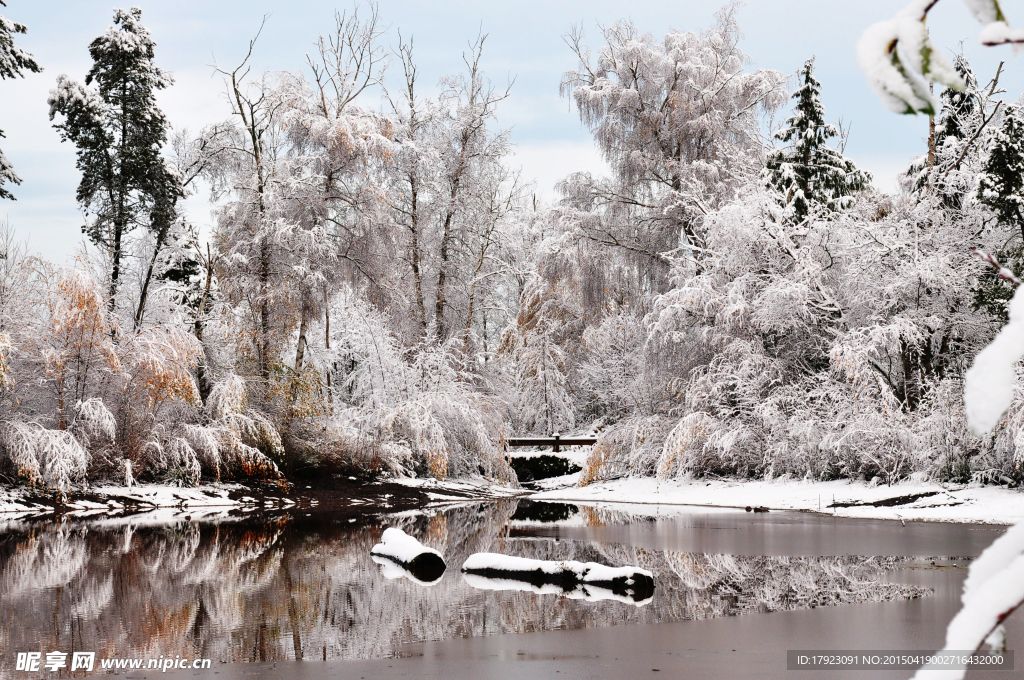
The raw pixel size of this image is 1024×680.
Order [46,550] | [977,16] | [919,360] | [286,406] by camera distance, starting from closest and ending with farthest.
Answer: [977,16]
[46,550]
[919,360]
[286,406]

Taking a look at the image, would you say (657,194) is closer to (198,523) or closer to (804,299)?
(804,299)

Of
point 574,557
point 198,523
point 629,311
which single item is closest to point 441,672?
point 574,557

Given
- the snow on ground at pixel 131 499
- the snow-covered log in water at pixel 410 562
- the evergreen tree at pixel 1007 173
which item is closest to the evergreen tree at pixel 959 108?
the evergreen tree at pixel 1007 173

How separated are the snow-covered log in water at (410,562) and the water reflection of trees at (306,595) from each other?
0.21 metres

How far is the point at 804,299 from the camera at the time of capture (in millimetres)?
17438

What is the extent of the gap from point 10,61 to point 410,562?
14.7m

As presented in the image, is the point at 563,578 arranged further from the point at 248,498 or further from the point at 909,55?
the point at 248,498

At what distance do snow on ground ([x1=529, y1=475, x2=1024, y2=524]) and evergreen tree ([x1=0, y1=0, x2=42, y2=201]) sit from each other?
13.3 m

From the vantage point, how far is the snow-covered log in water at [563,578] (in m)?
7.34

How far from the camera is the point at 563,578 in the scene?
7730 mm

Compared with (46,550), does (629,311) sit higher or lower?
higher

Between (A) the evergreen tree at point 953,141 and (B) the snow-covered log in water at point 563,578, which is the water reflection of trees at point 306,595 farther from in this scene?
(A) the evergreen tree at point 953,141

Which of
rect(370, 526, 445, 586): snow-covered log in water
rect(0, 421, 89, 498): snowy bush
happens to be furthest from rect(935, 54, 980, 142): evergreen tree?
rect(0, 421, 89, 498): snowy bush

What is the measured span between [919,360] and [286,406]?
44.9 feet
